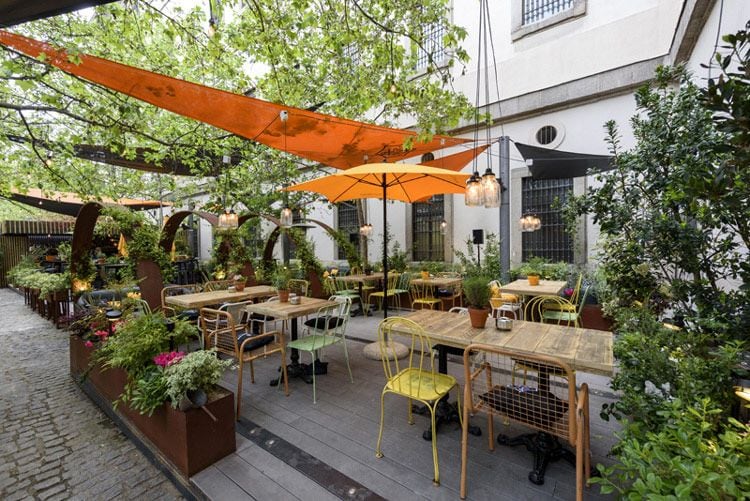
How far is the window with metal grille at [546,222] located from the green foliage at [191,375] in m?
7.28

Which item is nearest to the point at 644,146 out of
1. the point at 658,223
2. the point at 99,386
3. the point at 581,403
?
the point at 658,223

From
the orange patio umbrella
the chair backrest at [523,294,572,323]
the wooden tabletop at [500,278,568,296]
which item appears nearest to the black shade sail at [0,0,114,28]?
the orange patio umbrella

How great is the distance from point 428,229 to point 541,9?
5.91m

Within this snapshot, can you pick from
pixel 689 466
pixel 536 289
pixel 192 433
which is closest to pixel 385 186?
pixel 536 289

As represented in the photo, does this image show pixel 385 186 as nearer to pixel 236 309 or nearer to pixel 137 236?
pixel 236 309

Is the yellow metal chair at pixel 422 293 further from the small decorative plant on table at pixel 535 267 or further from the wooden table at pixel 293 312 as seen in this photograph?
the wooden table at pixel 293 312

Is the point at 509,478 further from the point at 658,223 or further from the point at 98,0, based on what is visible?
the point at 98,0

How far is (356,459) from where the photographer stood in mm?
2311

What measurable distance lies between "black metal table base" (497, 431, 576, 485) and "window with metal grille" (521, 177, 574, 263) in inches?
239

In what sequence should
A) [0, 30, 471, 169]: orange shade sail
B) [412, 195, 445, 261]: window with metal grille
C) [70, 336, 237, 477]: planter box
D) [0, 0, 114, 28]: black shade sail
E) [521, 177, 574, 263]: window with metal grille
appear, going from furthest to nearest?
[412, 195, 445, 261]: window with metal grille → [521, 177, 574, 263]: window with metal grille → [0, 30, 471, 169]: orange shade sail → [70, 336, 237, 477]: planter box → [0, 0, 114, 28]: black shade sail

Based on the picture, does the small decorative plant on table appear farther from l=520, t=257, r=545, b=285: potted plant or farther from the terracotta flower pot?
the terracotta flower pot

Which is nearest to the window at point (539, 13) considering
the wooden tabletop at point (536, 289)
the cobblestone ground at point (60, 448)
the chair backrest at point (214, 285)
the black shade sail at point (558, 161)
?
the black shade sail at point (558, 161)

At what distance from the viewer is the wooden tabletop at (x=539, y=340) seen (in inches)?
74.5

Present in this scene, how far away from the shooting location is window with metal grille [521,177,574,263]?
7453 mm
